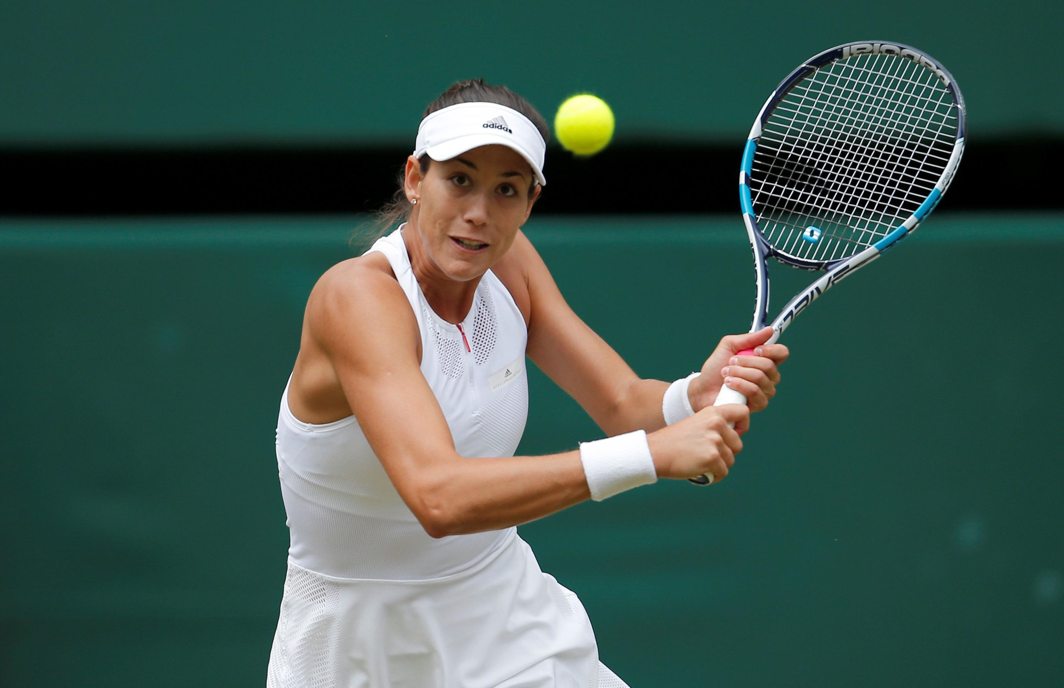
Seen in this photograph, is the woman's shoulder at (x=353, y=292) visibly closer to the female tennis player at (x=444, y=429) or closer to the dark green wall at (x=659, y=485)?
the female tennis player at (x=444, y=429)

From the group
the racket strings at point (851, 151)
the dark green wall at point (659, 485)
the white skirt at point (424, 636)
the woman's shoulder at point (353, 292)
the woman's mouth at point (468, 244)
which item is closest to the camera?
the woman's shoulder at point (353, 292)

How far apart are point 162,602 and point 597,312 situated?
49.1 inches

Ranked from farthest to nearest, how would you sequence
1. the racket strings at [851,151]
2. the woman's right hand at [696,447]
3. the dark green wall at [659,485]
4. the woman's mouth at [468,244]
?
the dark green wall at [659,485] < the racket strings at [851,151] < the woman's mouth at [468,244] < the woman's right hand at [696,447]

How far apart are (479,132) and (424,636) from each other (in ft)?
2.56

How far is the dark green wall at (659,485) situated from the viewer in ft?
10.5

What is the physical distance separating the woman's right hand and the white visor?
46cm

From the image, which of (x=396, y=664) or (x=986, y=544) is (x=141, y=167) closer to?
(x=396, y=664)

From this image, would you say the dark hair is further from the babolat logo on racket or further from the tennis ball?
the babolat logo on racket

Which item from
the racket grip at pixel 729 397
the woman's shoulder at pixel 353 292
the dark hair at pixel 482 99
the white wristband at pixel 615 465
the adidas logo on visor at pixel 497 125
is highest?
the dark hair at pixel 482 99

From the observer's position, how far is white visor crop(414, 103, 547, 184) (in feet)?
6.35

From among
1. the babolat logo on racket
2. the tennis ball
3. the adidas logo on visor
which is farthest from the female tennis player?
the babolat logo on racket

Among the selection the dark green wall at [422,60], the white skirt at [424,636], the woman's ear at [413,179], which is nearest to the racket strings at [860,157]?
the dark green wall at [422,60]

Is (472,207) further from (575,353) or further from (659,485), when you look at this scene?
(659,485)

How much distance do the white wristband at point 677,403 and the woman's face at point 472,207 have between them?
0.40 meters
